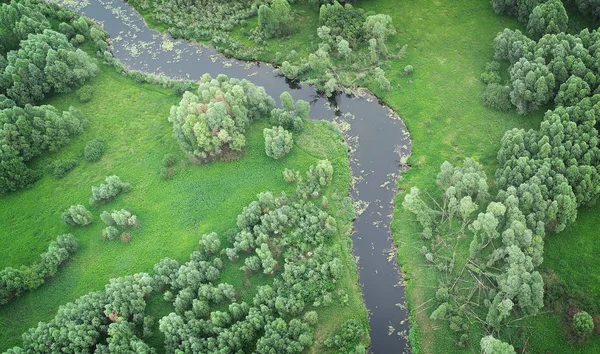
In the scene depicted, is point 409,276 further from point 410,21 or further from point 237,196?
point 410,21

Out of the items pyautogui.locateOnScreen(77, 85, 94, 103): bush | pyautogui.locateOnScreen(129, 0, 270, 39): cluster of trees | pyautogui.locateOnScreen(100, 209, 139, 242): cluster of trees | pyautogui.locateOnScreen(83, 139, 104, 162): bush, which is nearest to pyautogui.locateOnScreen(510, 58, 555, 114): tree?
pyautogui.locateOnScreen(129, 0, 270, 39): cluster of trees

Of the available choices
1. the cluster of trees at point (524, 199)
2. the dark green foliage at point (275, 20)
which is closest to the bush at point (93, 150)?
the dark green foliage at point (275, 20)

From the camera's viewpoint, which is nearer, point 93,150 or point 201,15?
point 93,150

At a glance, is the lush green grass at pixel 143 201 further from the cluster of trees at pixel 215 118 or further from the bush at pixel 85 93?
the cluster of trees at pixel 215 118

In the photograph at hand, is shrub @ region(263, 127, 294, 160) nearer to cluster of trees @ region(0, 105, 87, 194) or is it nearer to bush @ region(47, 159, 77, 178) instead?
bush @ region(47, 159, 77, 178)

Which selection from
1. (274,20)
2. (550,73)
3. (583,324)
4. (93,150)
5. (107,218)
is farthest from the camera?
(274,20)

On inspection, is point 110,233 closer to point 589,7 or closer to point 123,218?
point 123,218

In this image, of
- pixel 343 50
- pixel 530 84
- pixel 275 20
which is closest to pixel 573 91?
pixel 530 84
